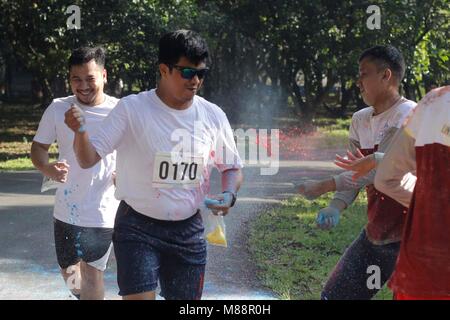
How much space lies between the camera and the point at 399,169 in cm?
288

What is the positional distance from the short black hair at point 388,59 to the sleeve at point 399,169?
4.12ft

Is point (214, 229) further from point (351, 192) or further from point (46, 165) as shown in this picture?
point (46, 165)

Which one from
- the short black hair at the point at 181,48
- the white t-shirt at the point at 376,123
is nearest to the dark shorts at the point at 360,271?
the white t-shirt at the point at 376,123

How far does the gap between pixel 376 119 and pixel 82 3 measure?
11461 mm

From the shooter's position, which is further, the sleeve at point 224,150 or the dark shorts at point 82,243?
the dark shorts at point 82,243

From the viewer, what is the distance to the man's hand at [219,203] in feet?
12.0

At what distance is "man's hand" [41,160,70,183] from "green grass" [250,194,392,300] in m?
2.14

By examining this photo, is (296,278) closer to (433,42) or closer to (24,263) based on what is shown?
(24,263)

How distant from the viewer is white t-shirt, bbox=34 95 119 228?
14.6 ft

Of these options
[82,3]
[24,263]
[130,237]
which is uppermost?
[82,3]

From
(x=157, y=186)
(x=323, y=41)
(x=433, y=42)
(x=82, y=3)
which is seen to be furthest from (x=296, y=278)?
(x=433, y=42)

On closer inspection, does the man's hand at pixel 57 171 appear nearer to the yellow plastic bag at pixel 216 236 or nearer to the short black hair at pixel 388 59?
the yellow plastic bag at pixel 216 236

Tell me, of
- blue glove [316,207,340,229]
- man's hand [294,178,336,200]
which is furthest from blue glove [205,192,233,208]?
blue glove [316,207,340,229]
